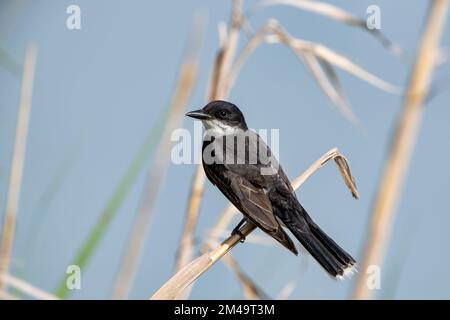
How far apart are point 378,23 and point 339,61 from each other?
1.06 ft

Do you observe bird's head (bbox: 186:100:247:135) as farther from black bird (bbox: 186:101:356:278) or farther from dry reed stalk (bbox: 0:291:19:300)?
dry reed stalk (bbox: 0:291:19:300)

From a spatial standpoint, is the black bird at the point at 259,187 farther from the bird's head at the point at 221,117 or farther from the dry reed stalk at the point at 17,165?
the dry reed stalk at the point at 17,165

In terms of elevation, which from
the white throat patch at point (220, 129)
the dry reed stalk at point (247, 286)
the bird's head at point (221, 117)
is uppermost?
the bird's head at point (221, 117)

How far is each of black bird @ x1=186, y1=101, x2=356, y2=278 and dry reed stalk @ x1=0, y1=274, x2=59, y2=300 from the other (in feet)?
3.63

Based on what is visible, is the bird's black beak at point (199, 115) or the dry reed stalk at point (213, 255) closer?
the dry reed stalk at point (213, 255)

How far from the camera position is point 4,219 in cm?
322

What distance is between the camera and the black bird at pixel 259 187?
3.60m

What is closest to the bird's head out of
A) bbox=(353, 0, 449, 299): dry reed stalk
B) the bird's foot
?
the bird's foot

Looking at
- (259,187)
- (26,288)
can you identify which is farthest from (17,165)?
(259,187)

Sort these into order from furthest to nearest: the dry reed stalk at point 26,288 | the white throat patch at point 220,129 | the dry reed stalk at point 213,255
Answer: the white throat patch at point 220,129, the dry reed stalk at point 26,288, the dry reed stalk at point 213,255

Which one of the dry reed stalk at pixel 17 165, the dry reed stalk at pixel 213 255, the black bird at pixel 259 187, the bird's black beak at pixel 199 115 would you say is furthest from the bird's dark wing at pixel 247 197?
the dry reed stalk at pixel 17 165

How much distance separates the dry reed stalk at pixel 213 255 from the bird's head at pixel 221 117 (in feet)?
2.65

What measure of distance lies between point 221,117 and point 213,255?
1.77m
